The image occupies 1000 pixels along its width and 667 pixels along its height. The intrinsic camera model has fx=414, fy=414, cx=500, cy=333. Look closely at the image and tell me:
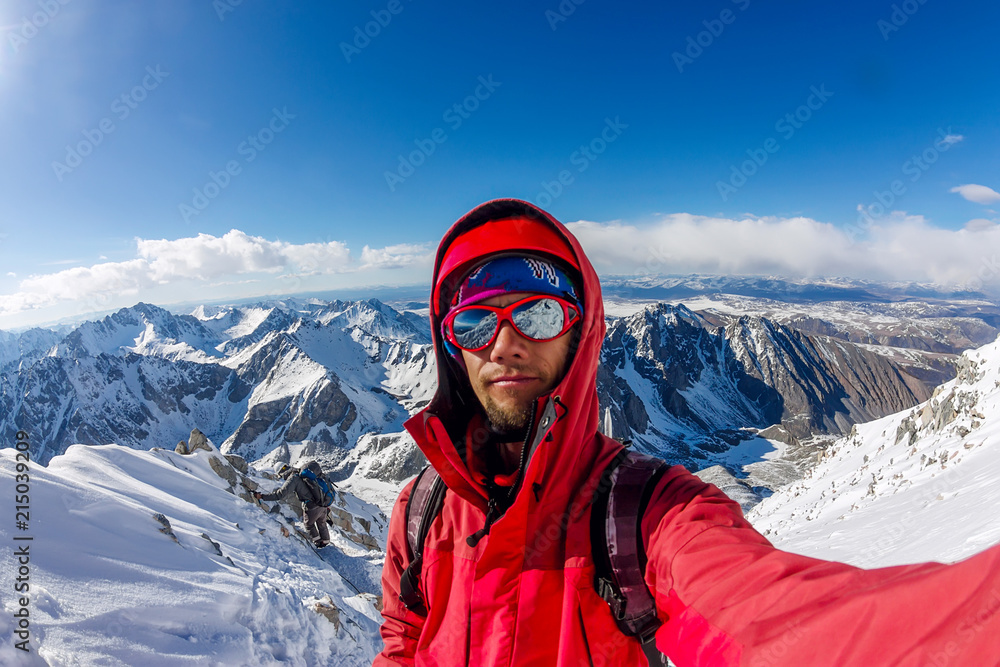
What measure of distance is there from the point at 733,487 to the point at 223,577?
482 feet

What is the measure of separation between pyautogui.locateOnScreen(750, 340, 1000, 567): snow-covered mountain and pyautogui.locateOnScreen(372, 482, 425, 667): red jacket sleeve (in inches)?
370

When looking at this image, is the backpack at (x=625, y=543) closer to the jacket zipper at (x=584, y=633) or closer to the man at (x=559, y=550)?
the man at (x=559, y=550)

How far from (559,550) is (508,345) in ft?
5.21

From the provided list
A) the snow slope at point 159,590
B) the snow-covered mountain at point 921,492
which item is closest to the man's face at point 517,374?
the snow slope at point 159,590

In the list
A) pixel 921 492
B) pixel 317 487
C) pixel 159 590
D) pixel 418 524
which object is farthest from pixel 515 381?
pixel 921 492

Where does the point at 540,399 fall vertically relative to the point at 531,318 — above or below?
below

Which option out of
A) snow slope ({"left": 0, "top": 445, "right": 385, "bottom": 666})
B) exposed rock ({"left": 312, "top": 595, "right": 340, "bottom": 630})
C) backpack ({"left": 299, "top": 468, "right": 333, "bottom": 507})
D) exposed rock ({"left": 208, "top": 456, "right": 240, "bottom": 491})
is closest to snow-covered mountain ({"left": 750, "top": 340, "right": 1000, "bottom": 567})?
exposed rock ({"left": 312, "top": 595, "right": 340, "bottom": 630})

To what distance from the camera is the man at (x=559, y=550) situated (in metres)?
1.44

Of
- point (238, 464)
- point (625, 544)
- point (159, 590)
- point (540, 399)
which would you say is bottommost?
point (238, 464)

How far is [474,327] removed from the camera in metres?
3.87

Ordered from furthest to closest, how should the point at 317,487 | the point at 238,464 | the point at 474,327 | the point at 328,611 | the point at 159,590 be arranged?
1. the point at 238,464
2. the point at 317,487
3. the point at 328,611
4. the point at 159,590
5. the point at 474,327

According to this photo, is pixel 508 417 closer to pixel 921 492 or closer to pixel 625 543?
pixel 625 543

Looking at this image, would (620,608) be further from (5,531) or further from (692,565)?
(5,531)

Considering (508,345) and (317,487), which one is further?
(317,487)
